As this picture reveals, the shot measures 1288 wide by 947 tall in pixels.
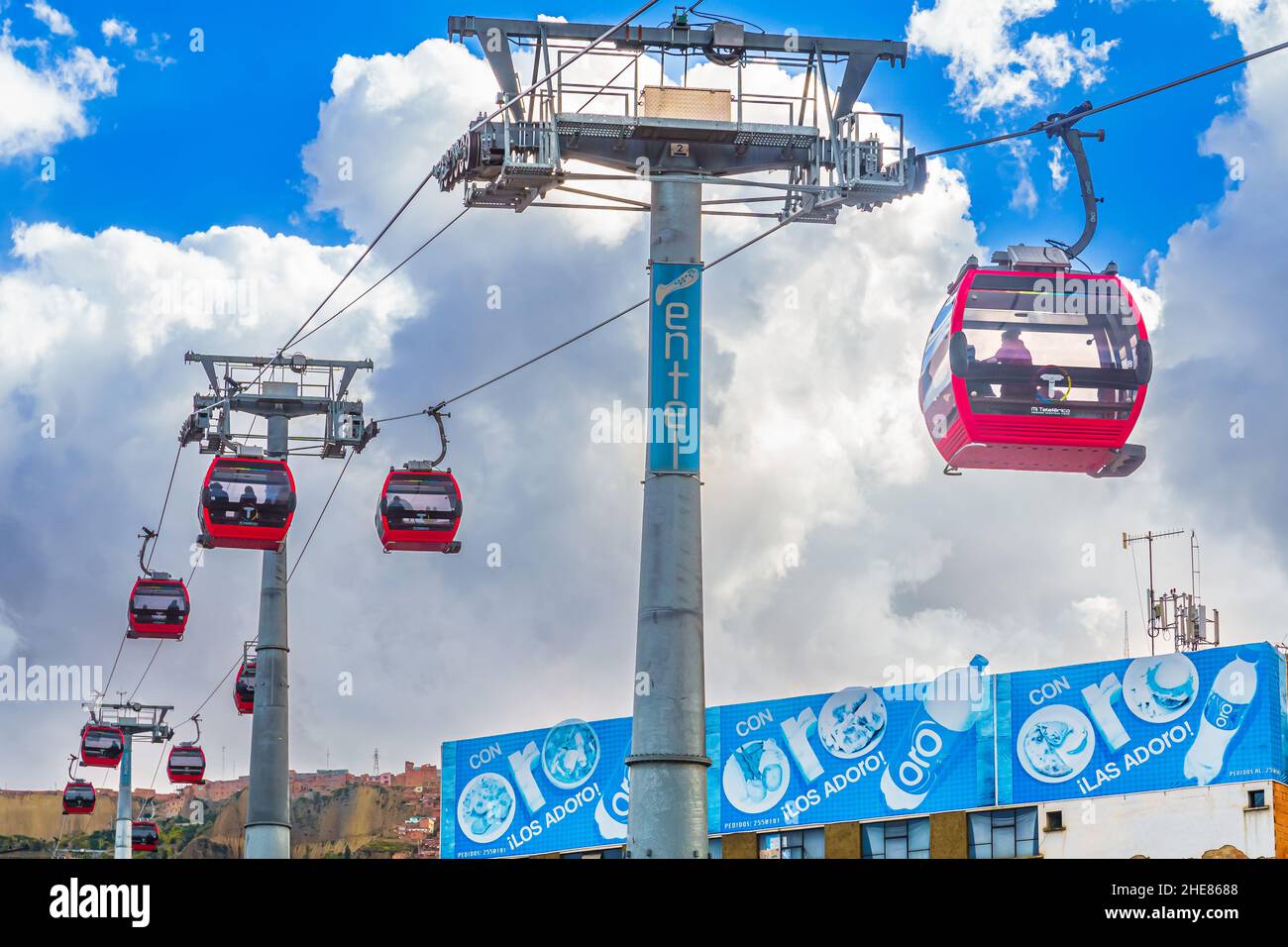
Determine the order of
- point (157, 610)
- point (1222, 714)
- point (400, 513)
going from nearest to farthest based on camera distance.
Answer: point (400, 513) → point (157, 610) → point (1222, 714)

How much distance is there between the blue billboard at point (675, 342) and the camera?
76.9 feet

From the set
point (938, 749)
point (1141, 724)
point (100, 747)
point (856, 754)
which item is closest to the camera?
point (1141, 724)

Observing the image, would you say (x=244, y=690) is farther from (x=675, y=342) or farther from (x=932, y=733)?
(x=675, y=342)

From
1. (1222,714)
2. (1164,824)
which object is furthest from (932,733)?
(1222,714)

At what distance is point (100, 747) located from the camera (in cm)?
7444

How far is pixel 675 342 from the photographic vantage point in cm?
2356

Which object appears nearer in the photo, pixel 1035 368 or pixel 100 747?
pixel 1035 368

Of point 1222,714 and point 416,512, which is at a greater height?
point 416,512

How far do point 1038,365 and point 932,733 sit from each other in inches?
1563

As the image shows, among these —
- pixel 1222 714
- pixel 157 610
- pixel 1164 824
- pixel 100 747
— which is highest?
pixel 157 610

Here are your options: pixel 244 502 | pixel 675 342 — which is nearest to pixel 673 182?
pixel 675 342
